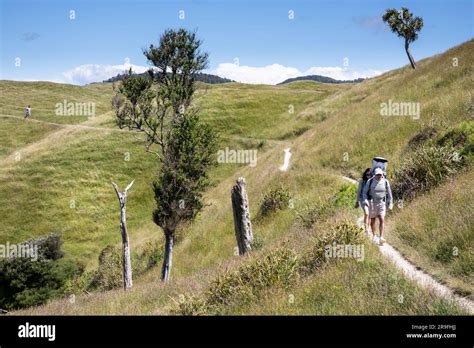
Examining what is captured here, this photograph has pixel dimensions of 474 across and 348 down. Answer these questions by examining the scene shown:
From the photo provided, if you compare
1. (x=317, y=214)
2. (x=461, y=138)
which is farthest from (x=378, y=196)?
(x=461, y=138)

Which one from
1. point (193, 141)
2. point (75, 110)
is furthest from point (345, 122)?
point (75, 110)

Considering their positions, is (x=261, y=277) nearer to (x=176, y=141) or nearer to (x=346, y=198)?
(x=346, y=198)

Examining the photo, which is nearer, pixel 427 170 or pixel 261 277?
pixel 261 277

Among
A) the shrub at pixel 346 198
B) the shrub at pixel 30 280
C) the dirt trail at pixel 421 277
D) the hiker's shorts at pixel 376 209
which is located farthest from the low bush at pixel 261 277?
the shrub at pixel 30 280

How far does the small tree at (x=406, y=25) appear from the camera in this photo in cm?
5972

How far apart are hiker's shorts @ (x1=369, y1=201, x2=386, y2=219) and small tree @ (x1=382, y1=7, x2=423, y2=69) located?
55.8 m

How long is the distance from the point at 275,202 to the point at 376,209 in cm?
1315
